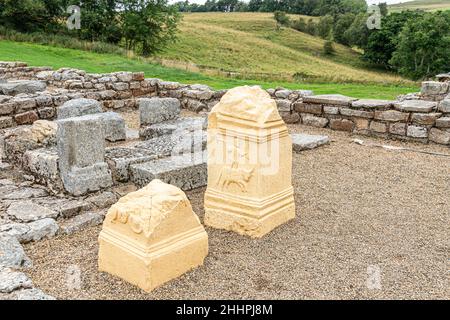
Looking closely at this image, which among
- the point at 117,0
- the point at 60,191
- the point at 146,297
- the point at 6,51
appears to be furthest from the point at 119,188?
the point at 117,0

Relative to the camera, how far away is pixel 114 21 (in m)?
32.8

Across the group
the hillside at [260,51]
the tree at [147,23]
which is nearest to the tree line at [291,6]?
the hillside at [260,51]

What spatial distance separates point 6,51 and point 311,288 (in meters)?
19.8

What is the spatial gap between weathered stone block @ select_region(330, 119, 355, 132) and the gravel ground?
298 centimetres

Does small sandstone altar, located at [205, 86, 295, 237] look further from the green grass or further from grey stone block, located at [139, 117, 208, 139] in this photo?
the green grass

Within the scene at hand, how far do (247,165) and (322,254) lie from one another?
3.68 ft

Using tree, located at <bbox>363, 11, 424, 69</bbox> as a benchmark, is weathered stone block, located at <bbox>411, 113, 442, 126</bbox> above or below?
below

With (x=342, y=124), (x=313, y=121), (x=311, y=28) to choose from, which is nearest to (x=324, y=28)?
(x=311, y=28)

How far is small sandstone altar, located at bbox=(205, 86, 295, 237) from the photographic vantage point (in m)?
4.54

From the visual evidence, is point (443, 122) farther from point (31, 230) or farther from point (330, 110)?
point (31, 230)

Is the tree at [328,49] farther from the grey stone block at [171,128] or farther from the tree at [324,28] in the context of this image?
the grey stone block at [171,128]

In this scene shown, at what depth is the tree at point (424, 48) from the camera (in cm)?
3794

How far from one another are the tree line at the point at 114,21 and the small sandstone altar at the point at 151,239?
1078 inches

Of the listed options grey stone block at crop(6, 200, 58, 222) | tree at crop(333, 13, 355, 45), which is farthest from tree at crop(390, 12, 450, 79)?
grey stone block at crop(6, 200, 58, 222)
